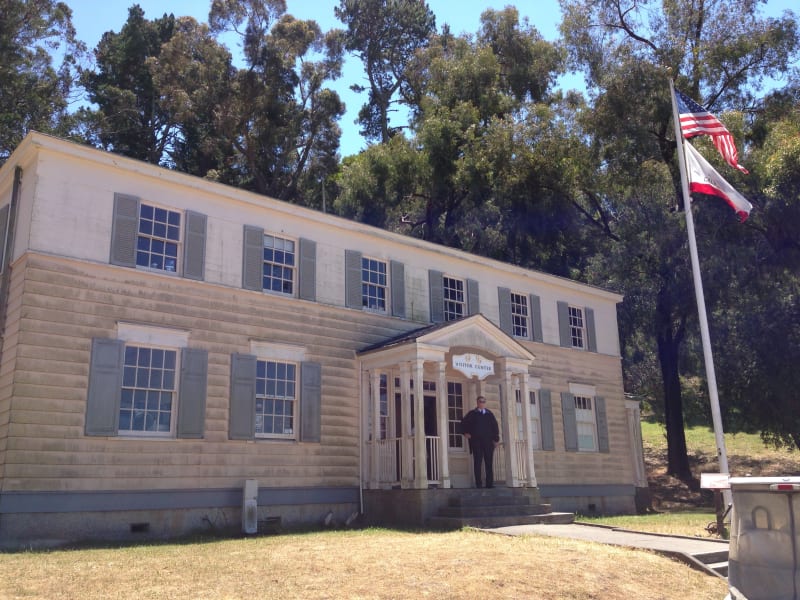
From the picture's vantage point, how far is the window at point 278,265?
16.4 m

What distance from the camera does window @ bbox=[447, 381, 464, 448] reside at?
19.1 meters

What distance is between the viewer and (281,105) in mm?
35719

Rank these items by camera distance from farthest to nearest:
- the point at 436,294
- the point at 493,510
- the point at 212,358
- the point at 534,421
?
the point at 534,421 < the point at 436,294 < the point at 493,510 < the point at 212,358

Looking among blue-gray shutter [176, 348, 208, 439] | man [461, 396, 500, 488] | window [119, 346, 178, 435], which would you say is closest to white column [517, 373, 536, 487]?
man [461, 396, 500, 488]

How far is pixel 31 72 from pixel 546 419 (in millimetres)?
25307

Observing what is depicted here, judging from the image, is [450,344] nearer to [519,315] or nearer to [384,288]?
[384,288]

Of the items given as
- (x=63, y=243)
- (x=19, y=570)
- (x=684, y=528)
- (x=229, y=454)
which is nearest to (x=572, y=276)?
(x=684, y=528)

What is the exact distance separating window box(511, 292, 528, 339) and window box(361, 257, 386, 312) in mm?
4607

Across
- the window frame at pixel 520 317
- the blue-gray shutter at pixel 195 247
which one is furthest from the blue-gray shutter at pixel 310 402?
the window frame at pixel 520 317

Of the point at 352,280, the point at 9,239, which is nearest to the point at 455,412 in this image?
the point at 352,280

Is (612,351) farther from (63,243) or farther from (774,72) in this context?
(63,243)

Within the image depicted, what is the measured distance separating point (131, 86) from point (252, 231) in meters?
24.5

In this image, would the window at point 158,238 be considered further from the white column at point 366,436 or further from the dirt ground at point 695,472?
the dirt ground at point 695,472

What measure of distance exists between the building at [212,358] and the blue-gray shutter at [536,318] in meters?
1.65
